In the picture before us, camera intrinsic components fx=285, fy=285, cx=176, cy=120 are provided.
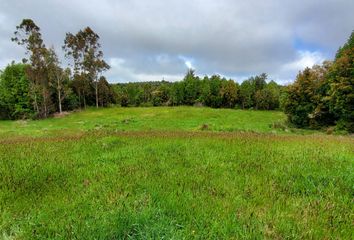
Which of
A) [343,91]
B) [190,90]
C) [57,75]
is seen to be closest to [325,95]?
[343,91]

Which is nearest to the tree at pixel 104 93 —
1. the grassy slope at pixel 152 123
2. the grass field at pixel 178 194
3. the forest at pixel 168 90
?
the forest at pixel 168 90

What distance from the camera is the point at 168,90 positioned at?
101562mm

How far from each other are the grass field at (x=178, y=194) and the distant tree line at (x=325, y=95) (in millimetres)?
28704

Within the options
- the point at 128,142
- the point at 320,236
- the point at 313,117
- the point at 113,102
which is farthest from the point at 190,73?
the point at 320,236

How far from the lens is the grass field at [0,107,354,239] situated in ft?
12.6

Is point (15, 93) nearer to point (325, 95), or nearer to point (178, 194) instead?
point (325, 95)

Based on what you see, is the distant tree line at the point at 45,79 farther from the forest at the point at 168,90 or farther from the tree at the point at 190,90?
the tree at the point at 190,90

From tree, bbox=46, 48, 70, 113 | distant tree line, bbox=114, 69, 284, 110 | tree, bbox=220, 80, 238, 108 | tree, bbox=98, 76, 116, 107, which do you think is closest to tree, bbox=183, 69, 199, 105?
distant tree line, bbox=114, 69, 284, 110

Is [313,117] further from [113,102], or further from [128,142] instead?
[113,102]

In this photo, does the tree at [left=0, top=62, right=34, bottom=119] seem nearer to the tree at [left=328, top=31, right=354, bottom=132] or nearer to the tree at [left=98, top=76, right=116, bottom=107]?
the tree at [left=98, top=76, right=116, bottom=107]

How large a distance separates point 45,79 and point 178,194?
2225 inches

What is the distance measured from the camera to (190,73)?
102 metres

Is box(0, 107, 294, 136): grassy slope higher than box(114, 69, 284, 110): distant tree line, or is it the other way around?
box(114, 69, 284, 110): distant tree line

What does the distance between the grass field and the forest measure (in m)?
30.4
